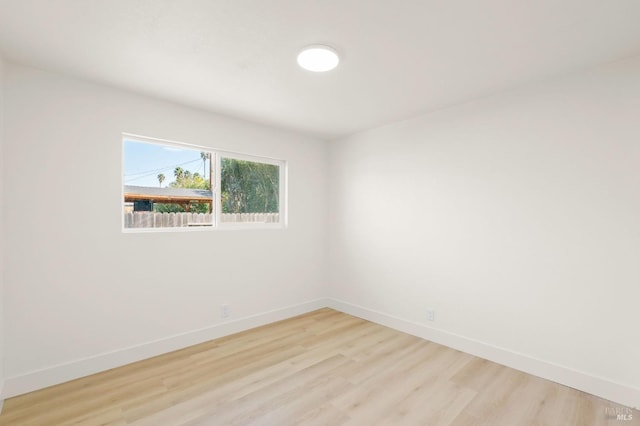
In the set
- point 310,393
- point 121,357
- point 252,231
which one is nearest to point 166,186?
point 252,231

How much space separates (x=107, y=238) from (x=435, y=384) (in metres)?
3.05

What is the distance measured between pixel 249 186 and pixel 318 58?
2025 millimetres

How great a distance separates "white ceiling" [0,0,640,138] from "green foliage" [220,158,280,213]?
96 cm

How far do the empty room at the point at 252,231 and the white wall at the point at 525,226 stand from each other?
16mm

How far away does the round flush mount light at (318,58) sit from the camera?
2.08m

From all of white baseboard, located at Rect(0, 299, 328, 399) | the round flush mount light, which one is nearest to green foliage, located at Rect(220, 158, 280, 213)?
white baseboard, located at Rect(0, 299, 328, 399)

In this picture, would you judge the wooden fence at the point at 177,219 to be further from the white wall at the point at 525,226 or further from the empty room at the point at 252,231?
the white wall at the point at 525,226

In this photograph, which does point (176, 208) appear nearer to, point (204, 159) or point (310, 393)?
point (204, 159)

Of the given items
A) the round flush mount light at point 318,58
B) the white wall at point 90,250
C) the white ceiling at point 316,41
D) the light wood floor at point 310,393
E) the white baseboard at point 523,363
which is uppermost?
the white ceiling at point 316,41

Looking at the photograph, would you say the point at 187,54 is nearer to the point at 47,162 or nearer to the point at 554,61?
the point at 47,162

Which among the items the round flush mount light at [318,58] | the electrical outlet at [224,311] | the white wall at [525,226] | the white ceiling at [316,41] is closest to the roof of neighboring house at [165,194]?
the white ceiling at [316,41]

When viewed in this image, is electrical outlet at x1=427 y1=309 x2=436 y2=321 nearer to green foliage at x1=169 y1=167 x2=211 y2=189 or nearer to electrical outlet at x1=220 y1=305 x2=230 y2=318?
electrical outlet at x1=220 y1=305 x2=230 y2=318

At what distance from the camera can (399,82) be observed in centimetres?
261

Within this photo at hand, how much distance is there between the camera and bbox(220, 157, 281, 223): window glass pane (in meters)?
3.58
